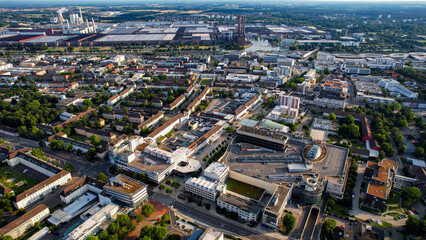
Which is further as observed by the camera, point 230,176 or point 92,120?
point 92,120

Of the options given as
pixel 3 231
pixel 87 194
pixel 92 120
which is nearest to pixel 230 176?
pixel 87 194

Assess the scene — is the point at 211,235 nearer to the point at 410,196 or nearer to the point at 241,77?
the point at 410,196

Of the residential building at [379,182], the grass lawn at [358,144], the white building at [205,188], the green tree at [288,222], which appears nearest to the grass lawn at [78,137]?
the white building at [205,188]

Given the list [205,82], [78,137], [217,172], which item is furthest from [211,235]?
[205,82]

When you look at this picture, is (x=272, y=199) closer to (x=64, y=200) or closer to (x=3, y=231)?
(x=64, y=200)

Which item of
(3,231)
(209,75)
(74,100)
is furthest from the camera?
(209,75)

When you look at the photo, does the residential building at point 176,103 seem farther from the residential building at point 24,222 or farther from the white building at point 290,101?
the residential building at point 24,222
